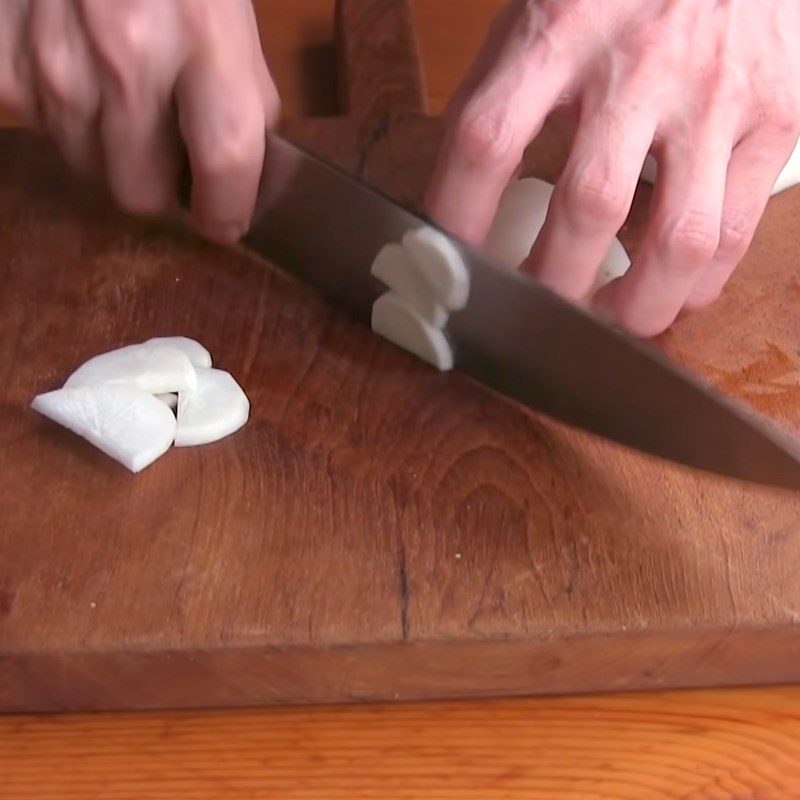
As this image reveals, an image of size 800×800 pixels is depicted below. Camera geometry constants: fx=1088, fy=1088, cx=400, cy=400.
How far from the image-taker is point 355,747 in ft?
2.45

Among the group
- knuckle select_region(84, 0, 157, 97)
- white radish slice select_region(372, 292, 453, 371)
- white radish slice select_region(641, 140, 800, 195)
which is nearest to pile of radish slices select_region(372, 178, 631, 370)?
white radish slice select_region(372, 292, 453, 371)

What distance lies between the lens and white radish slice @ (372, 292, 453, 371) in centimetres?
89

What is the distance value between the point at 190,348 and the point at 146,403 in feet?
0.24

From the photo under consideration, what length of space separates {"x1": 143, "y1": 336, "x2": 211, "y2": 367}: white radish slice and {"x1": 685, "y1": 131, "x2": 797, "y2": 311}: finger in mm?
407

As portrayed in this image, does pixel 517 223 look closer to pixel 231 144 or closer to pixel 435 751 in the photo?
pixel 231 144

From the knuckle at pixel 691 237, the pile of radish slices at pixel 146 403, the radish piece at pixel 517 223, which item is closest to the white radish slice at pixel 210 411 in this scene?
the pile of radish slices at pixel 146 403

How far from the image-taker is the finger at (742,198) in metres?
0.89

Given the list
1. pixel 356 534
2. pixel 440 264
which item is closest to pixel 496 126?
pixel 440 264

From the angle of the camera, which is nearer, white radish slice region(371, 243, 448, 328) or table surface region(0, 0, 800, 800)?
table surface region(0, 0, 800, 800)

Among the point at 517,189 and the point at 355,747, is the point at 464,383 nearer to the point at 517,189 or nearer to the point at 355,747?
the point at 517,189

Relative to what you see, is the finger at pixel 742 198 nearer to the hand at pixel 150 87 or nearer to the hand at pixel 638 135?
the hand at pixel 638 135

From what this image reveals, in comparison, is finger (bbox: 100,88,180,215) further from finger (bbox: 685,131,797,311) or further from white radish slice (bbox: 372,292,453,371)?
finger (bbox: 685,131,797,311)

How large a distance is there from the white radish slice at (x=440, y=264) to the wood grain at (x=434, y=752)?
31 centimetres

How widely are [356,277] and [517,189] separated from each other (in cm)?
16
